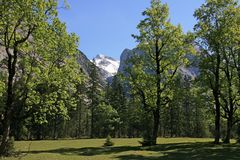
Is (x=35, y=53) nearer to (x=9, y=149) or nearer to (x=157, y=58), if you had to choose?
(x=9, y=149)

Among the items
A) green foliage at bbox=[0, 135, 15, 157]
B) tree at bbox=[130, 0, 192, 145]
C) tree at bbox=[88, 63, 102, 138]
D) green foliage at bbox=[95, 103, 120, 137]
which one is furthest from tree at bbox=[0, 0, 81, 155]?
tree at bbox=[88, 63, 102, 138]

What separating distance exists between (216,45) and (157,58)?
7.68 m

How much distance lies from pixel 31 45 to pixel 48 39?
6.82 feet

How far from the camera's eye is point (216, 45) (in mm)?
41969

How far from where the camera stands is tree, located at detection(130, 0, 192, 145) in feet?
146

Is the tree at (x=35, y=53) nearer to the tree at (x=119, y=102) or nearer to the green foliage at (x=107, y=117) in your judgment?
the green foliage at (x=107, y=117)

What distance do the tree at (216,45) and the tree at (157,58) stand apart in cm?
300

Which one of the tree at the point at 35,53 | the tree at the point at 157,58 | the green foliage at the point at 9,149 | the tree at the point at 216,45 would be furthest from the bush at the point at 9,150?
the tree at the point at 216,45

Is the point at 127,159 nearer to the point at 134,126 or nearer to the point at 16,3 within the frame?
the point at 16,3

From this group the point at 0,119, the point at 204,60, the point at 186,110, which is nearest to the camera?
the point at 0,119

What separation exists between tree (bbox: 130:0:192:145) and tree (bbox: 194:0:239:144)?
300cm

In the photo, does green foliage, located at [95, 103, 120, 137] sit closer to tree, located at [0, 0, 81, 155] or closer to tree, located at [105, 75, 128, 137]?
tree, located at [105, 75, 128, 137]

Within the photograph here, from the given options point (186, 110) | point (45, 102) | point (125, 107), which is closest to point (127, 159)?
point (45, 102)

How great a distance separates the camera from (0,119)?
23141mm
